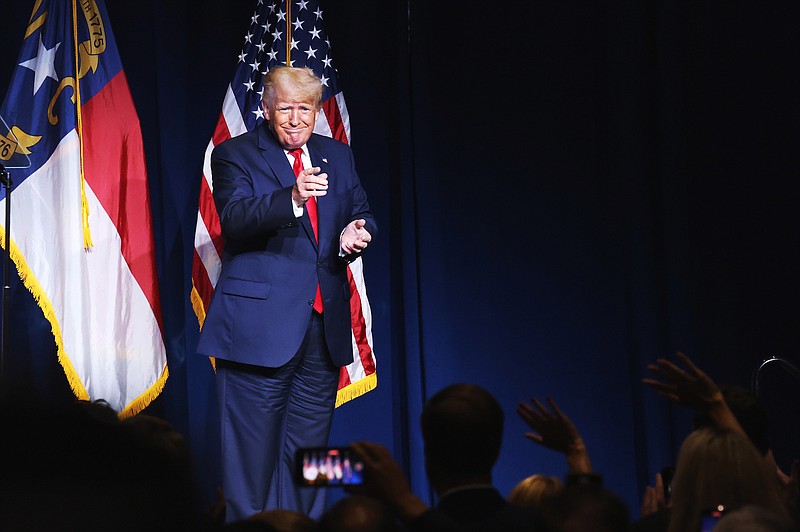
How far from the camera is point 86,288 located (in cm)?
425

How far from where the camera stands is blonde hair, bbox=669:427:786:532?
1703 mm

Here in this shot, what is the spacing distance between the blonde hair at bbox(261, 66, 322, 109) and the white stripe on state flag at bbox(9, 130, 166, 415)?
0.96m

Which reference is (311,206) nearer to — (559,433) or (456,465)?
(559,433)

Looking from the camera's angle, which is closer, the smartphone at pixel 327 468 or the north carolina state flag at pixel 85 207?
the smartphone at pixel 327 468

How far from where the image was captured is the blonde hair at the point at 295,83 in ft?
12.9

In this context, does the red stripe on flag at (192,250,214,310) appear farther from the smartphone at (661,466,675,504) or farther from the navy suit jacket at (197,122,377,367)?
the smartphone at (661,466,675,504)

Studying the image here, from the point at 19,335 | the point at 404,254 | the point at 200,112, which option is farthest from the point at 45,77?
the point at 404,254

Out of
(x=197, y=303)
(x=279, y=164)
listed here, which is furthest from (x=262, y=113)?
(x=197, y=303)

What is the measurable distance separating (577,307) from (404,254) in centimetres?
94

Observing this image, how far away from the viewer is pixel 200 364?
468 centimetres

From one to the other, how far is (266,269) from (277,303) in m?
0.14

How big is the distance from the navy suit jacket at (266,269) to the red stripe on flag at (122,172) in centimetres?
58

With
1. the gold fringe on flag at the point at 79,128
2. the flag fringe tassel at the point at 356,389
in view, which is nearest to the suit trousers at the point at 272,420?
the flag fringe tassel at the point at 356,389

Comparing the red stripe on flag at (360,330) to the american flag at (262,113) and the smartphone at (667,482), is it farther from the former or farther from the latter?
the smartphone at (667,482)
